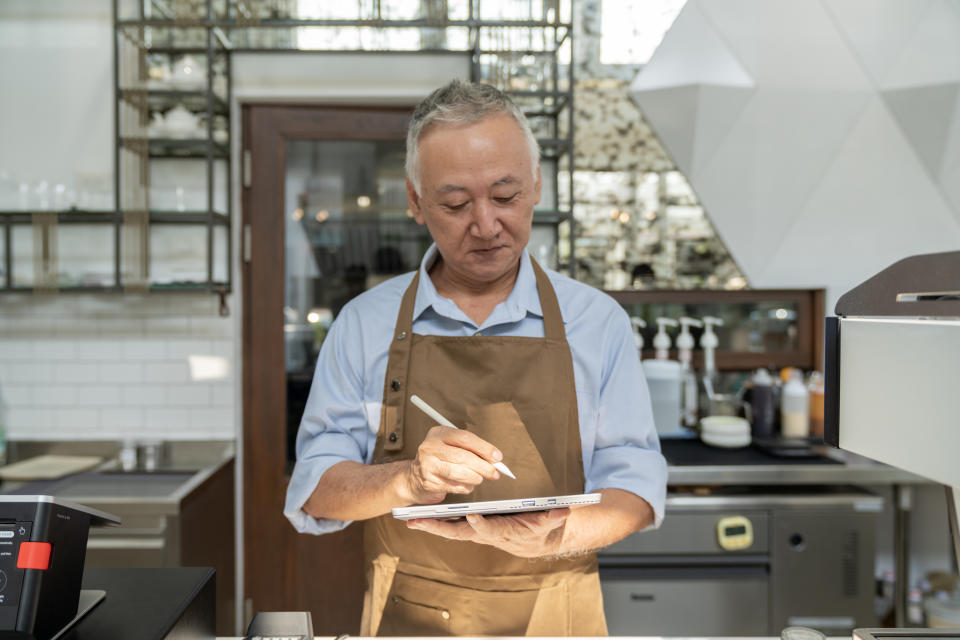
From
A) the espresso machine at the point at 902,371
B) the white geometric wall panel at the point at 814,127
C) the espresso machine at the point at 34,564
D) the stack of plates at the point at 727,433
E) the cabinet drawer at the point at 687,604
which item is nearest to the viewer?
the espresso machine at the point at 902,371

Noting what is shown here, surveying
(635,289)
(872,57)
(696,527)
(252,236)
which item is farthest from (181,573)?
(872,57)

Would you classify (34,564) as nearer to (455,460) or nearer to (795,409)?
(455,460)

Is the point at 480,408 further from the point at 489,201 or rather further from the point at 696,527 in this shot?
the point at 696,527

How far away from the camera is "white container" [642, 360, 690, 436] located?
299 centimetres

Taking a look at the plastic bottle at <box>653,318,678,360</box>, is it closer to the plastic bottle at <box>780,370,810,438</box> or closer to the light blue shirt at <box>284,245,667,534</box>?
the plastic bottle at <box>780,370,810,438</box>

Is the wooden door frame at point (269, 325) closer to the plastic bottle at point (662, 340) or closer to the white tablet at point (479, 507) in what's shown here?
the plastic bottle at point (662, 340)

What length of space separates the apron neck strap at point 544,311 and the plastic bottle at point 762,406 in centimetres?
180

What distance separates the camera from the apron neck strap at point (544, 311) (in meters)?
1.60

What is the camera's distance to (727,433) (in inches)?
109

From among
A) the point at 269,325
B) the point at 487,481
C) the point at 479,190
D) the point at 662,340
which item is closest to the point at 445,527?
the point at 487,481

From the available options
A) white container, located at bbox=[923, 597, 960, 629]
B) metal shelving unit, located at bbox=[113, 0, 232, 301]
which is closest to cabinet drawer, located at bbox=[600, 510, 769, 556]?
white container, located at bbox=[923, 597, 960, 629]

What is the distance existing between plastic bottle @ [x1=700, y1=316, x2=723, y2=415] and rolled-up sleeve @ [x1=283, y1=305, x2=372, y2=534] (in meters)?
2.03

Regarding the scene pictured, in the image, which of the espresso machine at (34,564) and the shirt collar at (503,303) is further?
the shirt collar at (503,303)

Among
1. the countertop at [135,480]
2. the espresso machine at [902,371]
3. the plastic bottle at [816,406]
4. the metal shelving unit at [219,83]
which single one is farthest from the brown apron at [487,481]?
the plastic bottle at [816,406]
